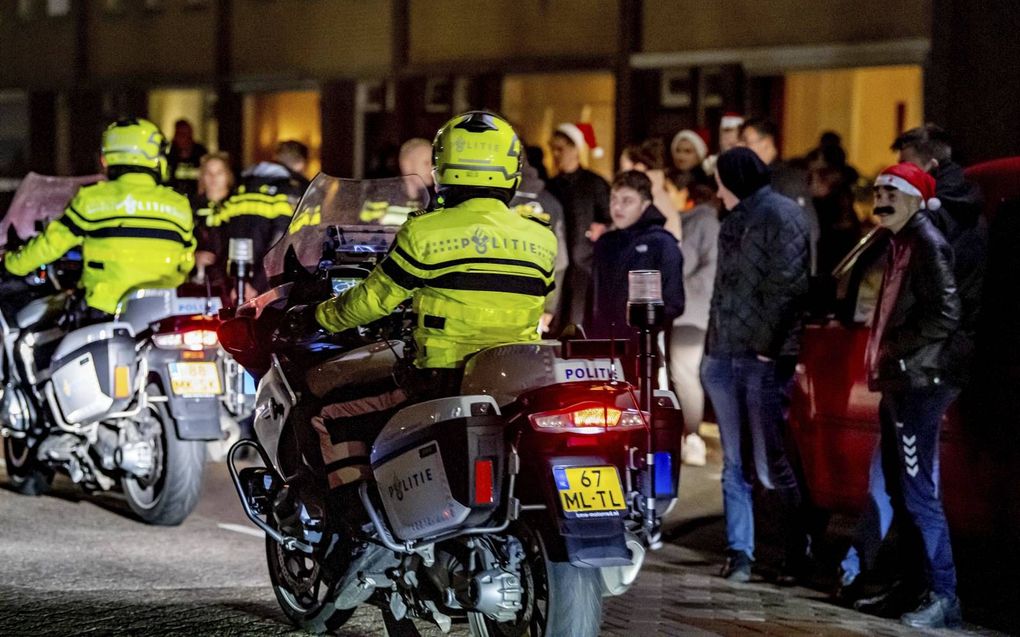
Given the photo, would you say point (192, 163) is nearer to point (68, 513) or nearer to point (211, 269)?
point (211, 269)

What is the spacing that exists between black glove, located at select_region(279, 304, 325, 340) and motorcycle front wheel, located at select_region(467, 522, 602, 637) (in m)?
1.11

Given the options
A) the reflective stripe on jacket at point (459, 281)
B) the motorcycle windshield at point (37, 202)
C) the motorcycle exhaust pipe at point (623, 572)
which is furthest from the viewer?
the motorcycle windshield at point (37, 202)

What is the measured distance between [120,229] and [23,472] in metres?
1.55

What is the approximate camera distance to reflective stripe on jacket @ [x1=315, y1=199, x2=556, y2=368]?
5.86 metres

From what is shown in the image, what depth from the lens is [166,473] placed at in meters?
8.85

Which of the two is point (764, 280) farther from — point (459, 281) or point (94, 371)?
point (94, 371)

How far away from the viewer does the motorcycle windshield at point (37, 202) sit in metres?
10.0

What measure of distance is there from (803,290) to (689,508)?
2.20 meters

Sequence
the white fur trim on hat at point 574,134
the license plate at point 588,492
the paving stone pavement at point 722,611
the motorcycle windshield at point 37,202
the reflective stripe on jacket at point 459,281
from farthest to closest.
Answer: the white fur trim on hat at point 574,134, the motorcycle windshield at point 37,202, the paving stone pavement at point 722,611, the reflective stripe on jacket at point 459,281, the license plate at point 588,492

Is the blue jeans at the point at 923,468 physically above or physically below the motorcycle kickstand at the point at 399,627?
above

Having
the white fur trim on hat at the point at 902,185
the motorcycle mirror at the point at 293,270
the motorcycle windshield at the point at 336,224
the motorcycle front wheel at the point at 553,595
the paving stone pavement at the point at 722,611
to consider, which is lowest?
the paving stone pavement at the point at 722,611

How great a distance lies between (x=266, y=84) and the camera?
23.8 m

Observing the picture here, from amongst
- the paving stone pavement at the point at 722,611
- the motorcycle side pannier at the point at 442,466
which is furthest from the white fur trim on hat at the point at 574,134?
the motorcycle side pannier at the point at 442,466

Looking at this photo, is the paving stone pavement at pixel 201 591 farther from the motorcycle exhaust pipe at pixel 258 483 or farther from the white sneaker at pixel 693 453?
the white sneaker at pixel 693 453
